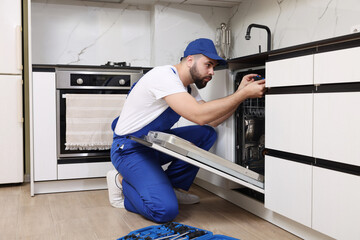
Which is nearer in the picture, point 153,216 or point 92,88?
point 153,216

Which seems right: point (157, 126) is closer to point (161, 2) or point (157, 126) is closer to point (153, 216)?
point (153, 216)

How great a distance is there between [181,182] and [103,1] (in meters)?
1.94

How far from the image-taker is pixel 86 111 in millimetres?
3064

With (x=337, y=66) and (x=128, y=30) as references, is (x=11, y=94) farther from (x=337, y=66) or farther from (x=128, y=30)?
(x=337, y=66)

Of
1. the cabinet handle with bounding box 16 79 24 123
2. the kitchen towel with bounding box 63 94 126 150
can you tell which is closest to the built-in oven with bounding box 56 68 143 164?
the kitchen towel with bounding box 63 94 126 150

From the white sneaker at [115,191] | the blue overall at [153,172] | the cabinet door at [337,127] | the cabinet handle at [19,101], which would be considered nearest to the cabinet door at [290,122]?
the cabinet door at [337,127]

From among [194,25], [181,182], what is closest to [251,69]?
[181,182]

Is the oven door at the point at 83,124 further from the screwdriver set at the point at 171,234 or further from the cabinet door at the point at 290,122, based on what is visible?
the cabinet door at the point at 290,122

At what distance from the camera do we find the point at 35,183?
3.08m

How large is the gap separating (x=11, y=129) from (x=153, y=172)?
1529 mm

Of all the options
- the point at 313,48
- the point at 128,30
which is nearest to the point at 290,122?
the point at 313,48

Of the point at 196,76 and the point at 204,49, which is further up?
the point at 204,49

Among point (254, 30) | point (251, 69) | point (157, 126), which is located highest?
point (254, 30)

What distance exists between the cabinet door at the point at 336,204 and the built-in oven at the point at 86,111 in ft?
5.91
